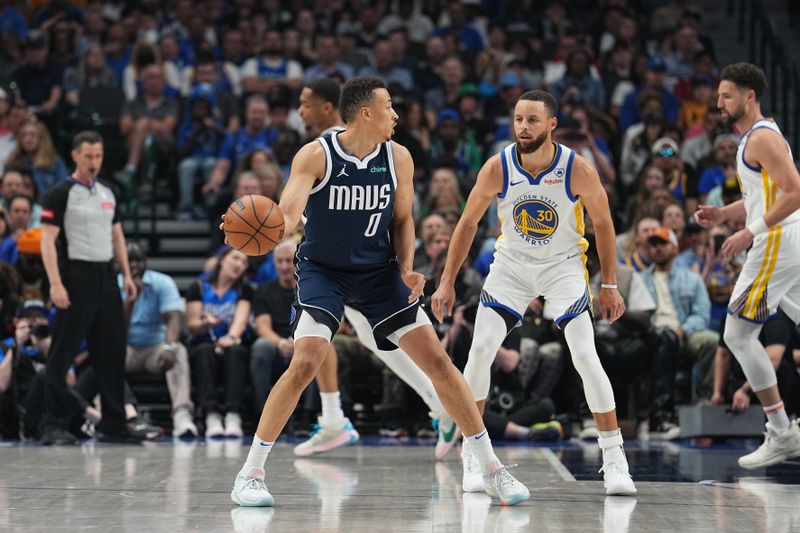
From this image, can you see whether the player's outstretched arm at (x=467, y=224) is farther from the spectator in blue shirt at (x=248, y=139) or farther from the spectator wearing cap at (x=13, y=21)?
the spectator wearing cap at (x=13, y=21)

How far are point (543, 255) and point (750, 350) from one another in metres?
1.53

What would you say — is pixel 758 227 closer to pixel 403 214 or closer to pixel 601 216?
pixel 601 216

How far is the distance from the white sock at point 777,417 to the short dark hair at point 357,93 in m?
3.07

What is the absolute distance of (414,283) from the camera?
586 cm

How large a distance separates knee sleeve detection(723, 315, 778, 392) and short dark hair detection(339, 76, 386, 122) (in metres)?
2.60

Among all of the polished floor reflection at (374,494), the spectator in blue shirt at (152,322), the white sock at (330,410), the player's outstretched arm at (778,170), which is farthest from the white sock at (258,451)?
the spectator in blue shirt at (152,322)

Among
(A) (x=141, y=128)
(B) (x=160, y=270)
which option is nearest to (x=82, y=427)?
(B) (x=160, y=270)

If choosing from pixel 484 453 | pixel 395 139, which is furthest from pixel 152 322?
pixel 484 453

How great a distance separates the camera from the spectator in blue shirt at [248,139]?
1282 cm

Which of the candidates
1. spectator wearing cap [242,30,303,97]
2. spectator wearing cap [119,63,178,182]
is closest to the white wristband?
spectator wearing cap [119,63,178,182]

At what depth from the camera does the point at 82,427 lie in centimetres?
981

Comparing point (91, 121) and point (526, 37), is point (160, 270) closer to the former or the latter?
point (91, 121)

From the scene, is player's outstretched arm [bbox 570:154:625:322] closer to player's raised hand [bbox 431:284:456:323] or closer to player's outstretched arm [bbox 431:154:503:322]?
player's outstretched arm [bbox 431:154:503:322]

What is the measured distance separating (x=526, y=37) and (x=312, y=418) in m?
7.02
